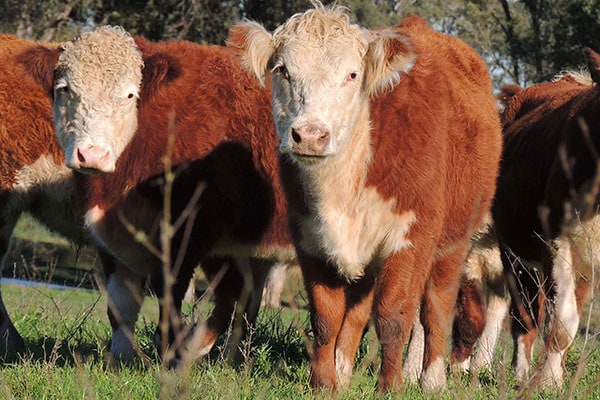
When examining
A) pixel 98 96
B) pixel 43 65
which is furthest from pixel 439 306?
pixel 43 65

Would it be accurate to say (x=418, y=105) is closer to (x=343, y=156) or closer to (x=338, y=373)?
(x=343, y=156)

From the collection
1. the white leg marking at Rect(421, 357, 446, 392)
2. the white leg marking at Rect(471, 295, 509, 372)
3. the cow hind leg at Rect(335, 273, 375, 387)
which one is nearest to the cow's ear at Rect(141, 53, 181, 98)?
the cow hind leg at Rect(335, 273, 375, 387)

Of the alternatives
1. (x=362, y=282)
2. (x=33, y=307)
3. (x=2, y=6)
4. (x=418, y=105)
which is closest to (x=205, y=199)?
(x=362, y=282)

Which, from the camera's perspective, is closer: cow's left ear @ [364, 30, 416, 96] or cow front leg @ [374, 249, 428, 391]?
cow front leg @ [374, 249, 428, 391]

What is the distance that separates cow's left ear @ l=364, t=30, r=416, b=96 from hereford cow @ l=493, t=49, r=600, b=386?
44.1 inches

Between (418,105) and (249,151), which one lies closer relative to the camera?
(418,105)

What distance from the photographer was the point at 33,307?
9.77 metres

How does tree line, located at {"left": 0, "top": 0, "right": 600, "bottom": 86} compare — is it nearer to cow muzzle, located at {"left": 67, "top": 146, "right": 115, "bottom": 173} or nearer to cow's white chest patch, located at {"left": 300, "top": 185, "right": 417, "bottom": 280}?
cow muzzle, located at {"left": 67, "top": 146, "right": 115, "bottom": 173}

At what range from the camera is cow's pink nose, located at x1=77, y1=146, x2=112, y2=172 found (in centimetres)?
668

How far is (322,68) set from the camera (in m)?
6.11

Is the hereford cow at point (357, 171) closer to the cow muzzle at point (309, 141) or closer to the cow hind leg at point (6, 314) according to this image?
the cow muzzle at point (309, 141)

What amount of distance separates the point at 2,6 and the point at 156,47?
1548cm

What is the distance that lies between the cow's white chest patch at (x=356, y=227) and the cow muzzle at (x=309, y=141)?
0.66 meters

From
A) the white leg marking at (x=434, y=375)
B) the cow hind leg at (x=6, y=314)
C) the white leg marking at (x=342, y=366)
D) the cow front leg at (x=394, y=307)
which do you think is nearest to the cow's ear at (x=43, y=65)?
the cow hind leg at (x=6, y=314)
